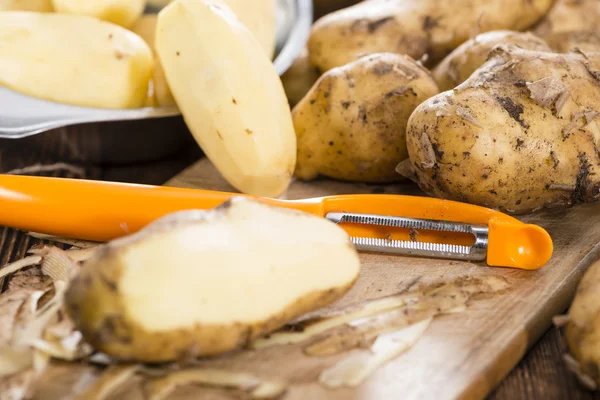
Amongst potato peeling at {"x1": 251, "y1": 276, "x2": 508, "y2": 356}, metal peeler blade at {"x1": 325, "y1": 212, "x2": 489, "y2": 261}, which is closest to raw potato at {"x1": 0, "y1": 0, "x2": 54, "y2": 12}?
metal peeler blade at {"x1": 325, "y1": 212, "x2": 489, "y2": 261}

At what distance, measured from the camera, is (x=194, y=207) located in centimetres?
97

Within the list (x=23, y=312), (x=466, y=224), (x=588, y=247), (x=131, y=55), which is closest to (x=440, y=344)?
(x=466, y=224)

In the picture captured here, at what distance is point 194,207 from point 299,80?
1.89ft

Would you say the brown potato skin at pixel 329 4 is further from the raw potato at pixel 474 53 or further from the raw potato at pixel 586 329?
the raw potato at pixel 586 329

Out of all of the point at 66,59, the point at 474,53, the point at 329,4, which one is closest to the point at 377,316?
the point at 474,53

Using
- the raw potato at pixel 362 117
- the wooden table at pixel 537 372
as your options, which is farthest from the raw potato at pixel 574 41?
the wooden table at pixel 537 372

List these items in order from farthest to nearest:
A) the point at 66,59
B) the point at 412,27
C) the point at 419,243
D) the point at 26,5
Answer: the point at 412,27 < the point at 26,5 < the point at 66,59 < the point at 419,243

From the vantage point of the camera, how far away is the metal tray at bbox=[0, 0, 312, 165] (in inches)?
45.1

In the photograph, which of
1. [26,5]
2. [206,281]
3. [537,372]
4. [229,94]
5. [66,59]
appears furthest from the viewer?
[26,5]

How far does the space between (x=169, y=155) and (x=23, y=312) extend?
591 millimetres

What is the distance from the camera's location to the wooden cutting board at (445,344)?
0.71 metres

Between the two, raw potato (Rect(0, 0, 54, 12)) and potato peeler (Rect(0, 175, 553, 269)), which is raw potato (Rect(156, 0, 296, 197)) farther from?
raw potato (Rect(0, 0, 54, 12))

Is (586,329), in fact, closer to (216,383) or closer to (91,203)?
(216,383)

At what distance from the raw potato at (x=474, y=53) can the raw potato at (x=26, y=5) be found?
718mm
